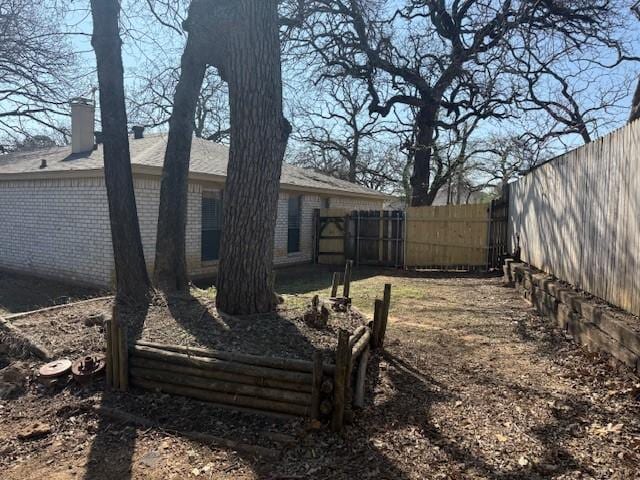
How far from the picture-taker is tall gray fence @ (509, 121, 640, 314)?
453 cm

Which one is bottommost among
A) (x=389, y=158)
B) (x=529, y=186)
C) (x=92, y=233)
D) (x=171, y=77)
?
(x=92, y=233)

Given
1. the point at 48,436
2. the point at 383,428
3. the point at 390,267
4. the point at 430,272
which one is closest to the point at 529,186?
the point at 430,272

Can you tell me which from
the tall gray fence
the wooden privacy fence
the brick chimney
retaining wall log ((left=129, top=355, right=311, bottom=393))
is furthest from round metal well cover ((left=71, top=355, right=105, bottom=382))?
the wooden privacy fence

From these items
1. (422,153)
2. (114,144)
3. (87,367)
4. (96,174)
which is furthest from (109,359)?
(422,153)

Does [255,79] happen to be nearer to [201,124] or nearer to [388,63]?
[388,63]

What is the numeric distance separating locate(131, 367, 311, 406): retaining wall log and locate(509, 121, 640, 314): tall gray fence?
135 inches

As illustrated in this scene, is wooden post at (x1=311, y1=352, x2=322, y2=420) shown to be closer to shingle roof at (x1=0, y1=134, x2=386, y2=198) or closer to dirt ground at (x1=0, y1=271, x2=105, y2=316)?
dirt ground at (x1=0, y1=271, x2=105, y2=316)

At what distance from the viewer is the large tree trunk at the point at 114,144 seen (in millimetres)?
6152

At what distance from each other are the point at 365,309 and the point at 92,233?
6.01 m

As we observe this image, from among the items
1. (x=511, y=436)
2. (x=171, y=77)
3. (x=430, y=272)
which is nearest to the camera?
(x=511, y=436)

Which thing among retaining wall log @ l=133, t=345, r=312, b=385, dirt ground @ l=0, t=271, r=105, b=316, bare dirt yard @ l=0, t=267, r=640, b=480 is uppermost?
retaining wall log @ l=133, t=345, r=312, b=385

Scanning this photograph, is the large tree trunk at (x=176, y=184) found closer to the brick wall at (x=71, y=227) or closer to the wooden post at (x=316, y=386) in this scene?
the brick wall at (x=71, y=227)

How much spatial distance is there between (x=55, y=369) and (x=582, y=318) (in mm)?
5774

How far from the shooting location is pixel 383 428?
3.55 meters
